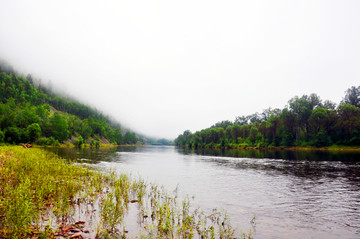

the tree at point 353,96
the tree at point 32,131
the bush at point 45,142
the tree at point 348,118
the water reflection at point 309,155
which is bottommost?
the water reflection at point 309,155

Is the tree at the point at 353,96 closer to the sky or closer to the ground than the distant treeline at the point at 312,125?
closer to the sky

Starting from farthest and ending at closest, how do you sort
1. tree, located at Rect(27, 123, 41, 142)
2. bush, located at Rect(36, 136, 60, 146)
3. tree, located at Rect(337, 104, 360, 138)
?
tree, located at Rect(337, 104, 360, 138) → bush, located at Rect(36, 136, 60, 146) → tree, located at Rect(27, 123, 41, 142)

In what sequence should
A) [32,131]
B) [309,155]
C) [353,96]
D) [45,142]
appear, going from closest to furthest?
[309,155], [32,131], [45,142], [353,96]

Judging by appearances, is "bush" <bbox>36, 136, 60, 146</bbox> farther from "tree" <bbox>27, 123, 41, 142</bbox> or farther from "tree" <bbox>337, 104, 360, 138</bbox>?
"tree" <bbox>337, 104, 360, 138</bbox>

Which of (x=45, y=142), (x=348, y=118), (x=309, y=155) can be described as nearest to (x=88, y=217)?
(x=309, y=155)

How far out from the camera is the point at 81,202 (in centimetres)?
1605

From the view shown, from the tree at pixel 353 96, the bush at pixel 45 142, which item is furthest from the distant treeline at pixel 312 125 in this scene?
the bush at pixel 45 142

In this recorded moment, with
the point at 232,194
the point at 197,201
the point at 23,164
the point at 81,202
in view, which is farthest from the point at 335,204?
the point at 23,164

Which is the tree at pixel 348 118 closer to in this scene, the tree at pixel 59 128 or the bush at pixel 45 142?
the bush at pixel 45 142

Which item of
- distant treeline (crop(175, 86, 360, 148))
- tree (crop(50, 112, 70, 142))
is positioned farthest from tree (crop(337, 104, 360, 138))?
tree (crop(50, 112, 70, 142))

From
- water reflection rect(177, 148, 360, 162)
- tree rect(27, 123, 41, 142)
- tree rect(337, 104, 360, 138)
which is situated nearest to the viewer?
water reflection rect(177, 148, 360, 162)

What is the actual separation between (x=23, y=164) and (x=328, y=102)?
665ft

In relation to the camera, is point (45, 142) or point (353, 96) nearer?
point (45, 142)

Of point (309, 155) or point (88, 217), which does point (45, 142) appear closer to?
point (88, 217)
